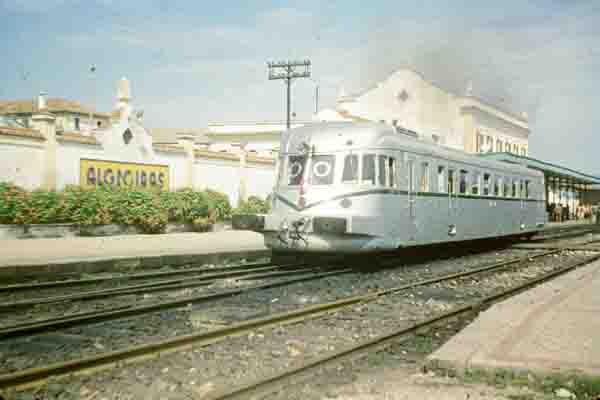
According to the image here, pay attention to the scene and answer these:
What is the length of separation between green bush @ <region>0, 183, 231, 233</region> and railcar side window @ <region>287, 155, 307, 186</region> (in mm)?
9255

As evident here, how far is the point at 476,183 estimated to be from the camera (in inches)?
726

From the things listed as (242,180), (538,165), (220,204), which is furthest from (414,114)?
(220,204)

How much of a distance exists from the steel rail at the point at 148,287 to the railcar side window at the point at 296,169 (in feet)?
6.25

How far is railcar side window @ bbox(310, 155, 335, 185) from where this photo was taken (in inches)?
550

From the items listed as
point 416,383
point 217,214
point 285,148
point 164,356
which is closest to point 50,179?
point 217,214

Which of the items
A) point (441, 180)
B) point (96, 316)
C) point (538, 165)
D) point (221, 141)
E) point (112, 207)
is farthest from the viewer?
point (221, 141)

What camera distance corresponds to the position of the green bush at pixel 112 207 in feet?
64.4

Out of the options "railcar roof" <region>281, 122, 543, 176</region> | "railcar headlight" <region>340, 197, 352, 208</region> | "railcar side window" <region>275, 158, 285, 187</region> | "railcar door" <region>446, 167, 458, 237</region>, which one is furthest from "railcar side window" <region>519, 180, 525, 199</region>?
"railcar headlight" <region>340, 197, 352, 208</region>

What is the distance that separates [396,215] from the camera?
1411cm

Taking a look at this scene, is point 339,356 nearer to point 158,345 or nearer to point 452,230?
point 158,345

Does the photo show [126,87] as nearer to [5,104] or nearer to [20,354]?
[20,354]

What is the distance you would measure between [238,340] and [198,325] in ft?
3.29

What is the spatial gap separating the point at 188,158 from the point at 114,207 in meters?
5.51

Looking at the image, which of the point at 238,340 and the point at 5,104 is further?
the point at 5,104
